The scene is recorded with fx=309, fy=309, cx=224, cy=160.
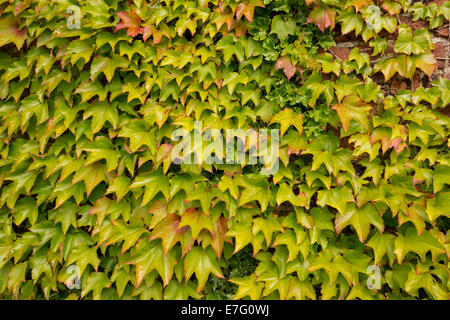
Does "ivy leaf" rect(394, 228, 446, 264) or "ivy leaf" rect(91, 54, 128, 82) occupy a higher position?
"ivy leaf" rect(91, 54, 128, 82)

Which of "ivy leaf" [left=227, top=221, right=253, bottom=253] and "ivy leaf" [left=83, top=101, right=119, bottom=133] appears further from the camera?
"ivy leaf" [left=83, top=101, right=119, bottom=133]

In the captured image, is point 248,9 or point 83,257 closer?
point 248,9

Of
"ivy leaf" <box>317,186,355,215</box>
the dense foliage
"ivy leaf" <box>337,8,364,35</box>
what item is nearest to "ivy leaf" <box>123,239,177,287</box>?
the dense foliage

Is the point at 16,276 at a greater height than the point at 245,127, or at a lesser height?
lesser

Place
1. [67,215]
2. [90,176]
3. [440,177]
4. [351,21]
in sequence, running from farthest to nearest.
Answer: [67,215], [90,176], [351,21], [440,177]

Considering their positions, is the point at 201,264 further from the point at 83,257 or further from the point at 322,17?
the point at 322,17

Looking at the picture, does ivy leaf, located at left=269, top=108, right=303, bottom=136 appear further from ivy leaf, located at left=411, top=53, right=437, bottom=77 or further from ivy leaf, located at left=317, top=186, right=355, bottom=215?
ivy leaf, located at left=411, top=53, right=437, bottom=77

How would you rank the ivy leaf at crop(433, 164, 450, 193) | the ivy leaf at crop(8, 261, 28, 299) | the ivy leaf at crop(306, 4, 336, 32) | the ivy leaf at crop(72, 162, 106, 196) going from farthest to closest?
1. the ivy leaf at crop(8, 261, 28, 299)
2. the ivy leaf at crop(72, 162, 106, 196)
3. the ivy leaf at crop(306, 4, 336, 32)
4. the ivy leaf at crop(433, 164, 450, 193)

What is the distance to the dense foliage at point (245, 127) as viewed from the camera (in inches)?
70.7

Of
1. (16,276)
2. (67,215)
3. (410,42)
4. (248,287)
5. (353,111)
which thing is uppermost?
(410,42)

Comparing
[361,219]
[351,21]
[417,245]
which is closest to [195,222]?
[361,219]

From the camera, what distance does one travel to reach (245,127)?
1.92m

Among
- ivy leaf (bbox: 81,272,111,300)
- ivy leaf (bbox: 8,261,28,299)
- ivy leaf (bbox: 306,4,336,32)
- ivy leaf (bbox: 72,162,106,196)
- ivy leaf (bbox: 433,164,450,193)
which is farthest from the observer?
ivy leaf (bbox: 8,261,28,299)

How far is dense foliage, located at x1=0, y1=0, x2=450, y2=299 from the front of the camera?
1.80 m
